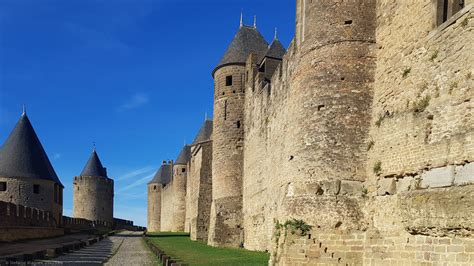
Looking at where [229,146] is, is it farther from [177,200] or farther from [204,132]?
[177,200]

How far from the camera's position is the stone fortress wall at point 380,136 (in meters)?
7.83

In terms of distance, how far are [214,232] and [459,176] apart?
1558cm

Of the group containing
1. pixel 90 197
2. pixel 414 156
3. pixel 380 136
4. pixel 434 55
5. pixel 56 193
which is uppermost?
pixel 434 55

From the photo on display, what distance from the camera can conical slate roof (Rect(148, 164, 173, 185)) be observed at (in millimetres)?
60156

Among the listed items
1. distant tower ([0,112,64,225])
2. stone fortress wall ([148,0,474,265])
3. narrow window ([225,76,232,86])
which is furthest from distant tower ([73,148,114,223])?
stone fortress wall ([148,0,474,265])

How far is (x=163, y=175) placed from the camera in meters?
60.8

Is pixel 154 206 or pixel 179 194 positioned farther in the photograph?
pixel 154 206

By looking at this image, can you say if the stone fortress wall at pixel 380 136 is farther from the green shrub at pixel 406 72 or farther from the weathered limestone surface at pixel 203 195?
the weathered limestone surface at pixel 203 195

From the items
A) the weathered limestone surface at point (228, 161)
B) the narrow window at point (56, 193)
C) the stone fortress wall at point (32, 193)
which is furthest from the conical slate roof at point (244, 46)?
the narrow window at point (56, 193)

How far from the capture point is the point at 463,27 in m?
7.98

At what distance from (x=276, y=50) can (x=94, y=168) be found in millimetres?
37798

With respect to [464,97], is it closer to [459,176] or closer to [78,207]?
[459,176]

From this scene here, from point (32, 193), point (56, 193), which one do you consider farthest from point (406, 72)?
point (56, 193)

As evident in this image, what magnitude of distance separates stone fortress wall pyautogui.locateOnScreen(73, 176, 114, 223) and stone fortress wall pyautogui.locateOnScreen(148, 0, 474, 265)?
44.9 meters
